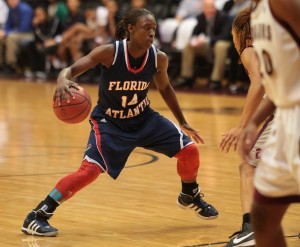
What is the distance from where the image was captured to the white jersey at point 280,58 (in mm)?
3244

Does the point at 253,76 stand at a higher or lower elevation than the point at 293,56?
lower

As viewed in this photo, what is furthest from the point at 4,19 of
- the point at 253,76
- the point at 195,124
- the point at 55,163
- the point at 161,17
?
the point at 253,76

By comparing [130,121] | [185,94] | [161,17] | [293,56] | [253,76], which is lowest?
[185,94]

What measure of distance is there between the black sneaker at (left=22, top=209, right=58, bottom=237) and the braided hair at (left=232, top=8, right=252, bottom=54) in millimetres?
1523

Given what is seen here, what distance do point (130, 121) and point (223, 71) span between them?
985 centimetres

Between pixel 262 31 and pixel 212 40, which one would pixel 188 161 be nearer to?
pixel 262 31

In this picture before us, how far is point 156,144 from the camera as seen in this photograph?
5.43 m

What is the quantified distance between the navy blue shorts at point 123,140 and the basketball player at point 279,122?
1.99 m

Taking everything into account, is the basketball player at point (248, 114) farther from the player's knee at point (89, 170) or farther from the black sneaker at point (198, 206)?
the player's knee at point (89, 170)

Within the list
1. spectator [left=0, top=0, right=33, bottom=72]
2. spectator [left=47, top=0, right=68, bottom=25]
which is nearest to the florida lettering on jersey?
spectator [left=47, top=0, right=68, bottom=25]

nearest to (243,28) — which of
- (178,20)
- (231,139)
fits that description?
(231,139)

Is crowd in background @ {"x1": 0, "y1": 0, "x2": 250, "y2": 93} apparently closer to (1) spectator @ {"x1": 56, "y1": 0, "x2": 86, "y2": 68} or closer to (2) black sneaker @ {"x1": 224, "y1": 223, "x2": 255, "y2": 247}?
(1) spectator @ {"x1": 56, "y1": 0, "x2": 86, "y2": 68}

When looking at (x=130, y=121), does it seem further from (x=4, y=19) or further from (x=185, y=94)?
(x=4, y=19)

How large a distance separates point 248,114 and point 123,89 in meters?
1.13
